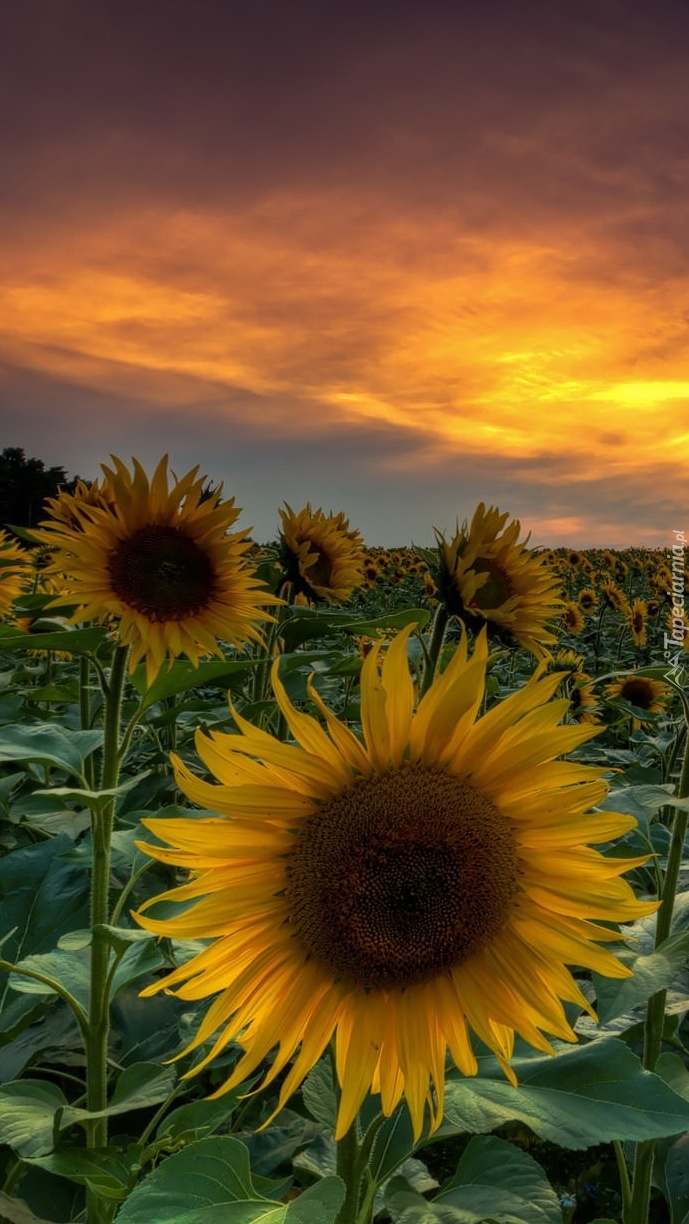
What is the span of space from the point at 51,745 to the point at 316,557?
7.18ft

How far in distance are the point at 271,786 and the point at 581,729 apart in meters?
0.39

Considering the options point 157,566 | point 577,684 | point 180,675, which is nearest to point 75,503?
point 157,566

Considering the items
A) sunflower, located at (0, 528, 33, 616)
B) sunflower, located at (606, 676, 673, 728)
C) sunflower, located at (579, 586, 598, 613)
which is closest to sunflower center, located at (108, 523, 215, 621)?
sunflower, located at (0, 528, 33, 616)

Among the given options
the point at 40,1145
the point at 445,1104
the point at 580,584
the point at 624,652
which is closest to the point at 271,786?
the point at 445,1104

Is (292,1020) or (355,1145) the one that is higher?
(292,1020)

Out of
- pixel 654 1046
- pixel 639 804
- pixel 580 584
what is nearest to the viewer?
pixel 654 1046

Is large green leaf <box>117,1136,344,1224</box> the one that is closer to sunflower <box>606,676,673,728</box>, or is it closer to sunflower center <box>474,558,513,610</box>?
sunflower center <box>474,558,513,610</box>

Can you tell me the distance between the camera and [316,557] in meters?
3.98

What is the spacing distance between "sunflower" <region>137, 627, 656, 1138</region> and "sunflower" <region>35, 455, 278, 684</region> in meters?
1.37

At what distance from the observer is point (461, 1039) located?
1.20 metres

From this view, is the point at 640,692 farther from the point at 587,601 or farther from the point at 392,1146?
the point at 587,601

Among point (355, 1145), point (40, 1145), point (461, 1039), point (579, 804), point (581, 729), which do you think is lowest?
point (40, 1145)

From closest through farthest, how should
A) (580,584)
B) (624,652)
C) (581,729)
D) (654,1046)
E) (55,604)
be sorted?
1. (581,729)
2. (654,1046)
3. (55,604)
4. (624,652)
5. (580,584)

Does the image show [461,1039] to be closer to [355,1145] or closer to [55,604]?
→ [355,1145]
